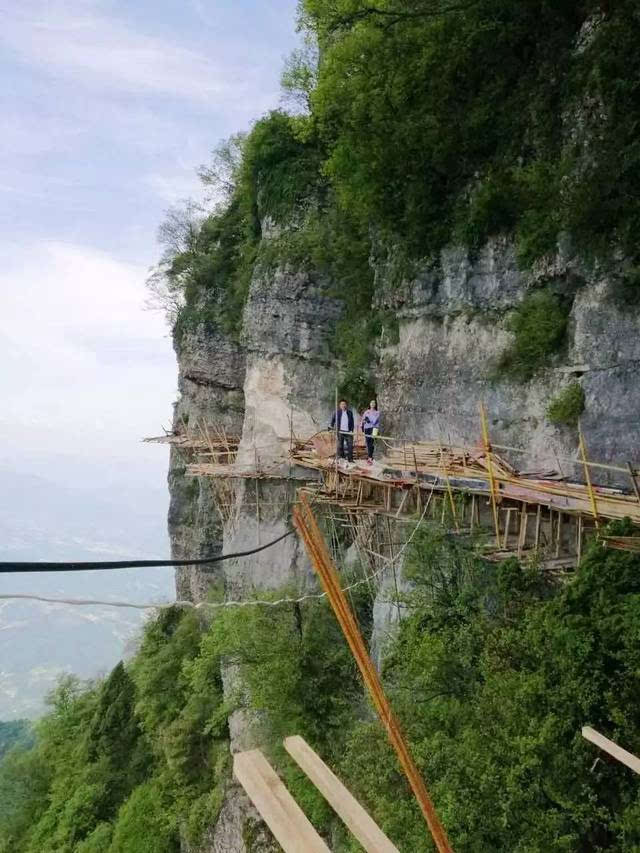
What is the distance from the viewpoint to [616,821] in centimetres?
803

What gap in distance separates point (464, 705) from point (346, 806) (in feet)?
28.1

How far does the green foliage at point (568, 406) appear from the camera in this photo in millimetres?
13047

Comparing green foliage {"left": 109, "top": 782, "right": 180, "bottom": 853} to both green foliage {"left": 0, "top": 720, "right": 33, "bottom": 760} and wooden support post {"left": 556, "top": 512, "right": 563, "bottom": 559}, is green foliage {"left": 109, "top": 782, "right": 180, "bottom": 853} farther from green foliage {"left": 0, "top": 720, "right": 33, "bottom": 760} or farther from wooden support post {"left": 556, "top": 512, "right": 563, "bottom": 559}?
green foliage {"left": 0, "top": 720, "right": 33, "bottom": 760}

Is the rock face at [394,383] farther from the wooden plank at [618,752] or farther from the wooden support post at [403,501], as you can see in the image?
the wooden plank at [618,752]

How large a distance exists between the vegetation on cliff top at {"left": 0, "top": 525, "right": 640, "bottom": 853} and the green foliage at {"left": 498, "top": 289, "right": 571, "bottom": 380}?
181 inches

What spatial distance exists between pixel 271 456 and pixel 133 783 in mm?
16800

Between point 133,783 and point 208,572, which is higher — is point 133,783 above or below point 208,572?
below

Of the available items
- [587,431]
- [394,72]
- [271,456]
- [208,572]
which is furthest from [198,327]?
[587,431]

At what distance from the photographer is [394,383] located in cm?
1800

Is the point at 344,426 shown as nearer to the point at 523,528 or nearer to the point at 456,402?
the point at 456,402

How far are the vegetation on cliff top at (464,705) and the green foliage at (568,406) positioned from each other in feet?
11.5

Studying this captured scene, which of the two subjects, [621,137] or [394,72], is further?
[394,72]

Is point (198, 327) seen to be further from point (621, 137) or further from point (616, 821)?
point (616, 821)

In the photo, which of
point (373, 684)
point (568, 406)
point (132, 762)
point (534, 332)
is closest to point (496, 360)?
point (534, 332)
